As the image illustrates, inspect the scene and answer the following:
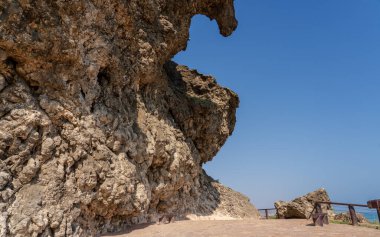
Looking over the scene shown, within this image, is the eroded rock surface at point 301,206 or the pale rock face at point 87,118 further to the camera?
the eroded rock surface at point 301,206

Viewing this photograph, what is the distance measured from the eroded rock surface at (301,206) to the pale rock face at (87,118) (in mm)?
6867

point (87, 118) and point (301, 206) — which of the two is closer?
point (87, 118)

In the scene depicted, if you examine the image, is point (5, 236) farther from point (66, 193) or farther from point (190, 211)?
point (190, 211)

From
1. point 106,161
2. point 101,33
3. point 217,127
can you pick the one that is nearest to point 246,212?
point 217,127

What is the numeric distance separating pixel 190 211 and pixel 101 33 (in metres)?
13.7

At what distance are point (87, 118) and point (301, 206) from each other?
1333cm

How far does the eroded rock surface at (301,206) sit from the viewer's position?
1603cm

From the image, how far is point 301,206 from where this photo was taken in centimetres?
1658

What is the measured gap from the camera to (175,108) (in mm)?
20969

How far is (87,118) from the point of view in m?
11.3

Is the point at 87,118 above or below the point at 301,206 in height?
above

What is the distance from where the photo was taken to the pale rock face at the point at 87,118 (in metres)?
8.84

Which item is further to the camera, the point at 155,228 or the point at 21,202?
the point at 155,228

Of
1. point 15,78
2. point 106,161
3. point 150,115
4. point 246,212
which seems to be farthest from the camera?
point 246,212
